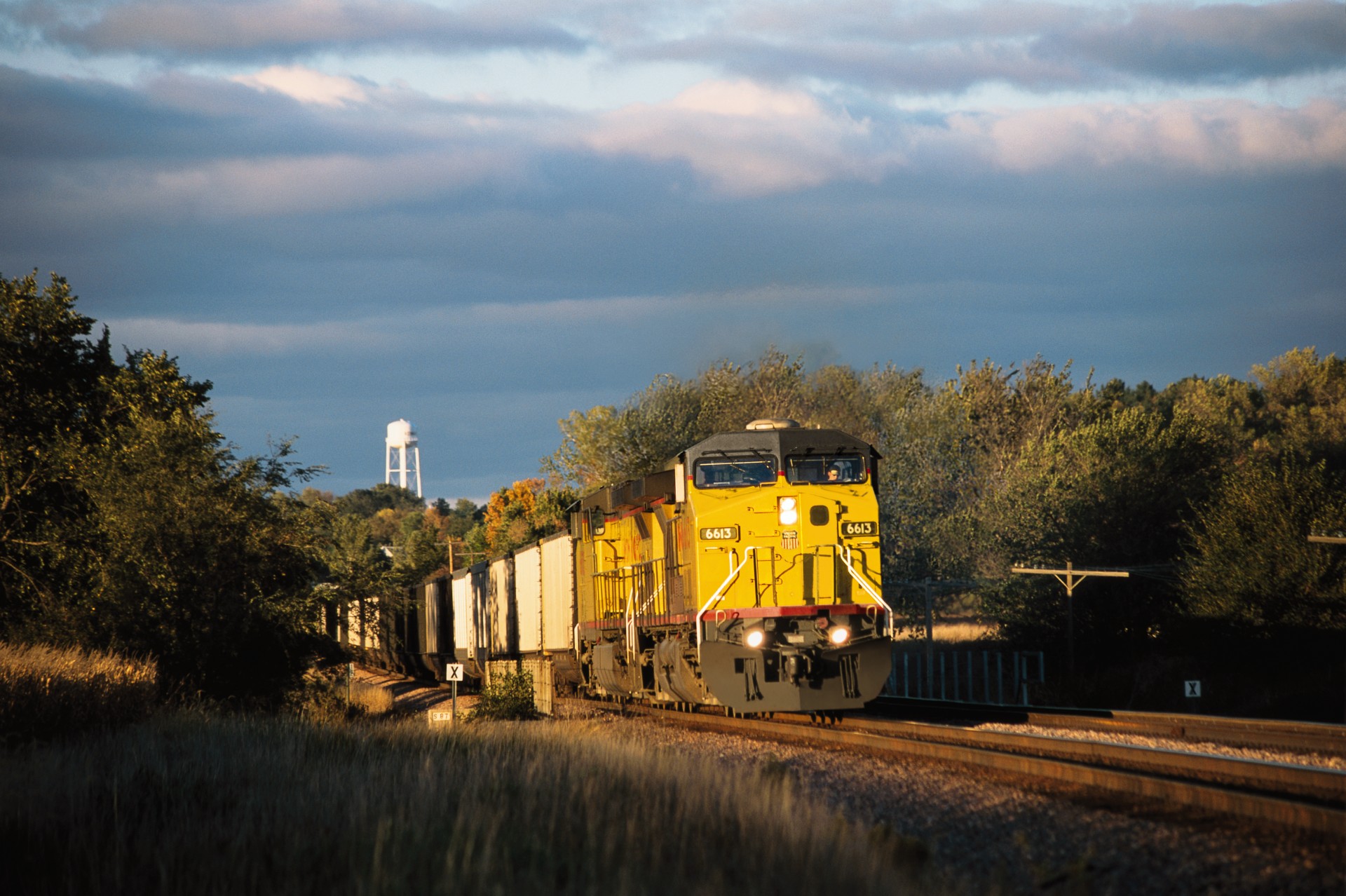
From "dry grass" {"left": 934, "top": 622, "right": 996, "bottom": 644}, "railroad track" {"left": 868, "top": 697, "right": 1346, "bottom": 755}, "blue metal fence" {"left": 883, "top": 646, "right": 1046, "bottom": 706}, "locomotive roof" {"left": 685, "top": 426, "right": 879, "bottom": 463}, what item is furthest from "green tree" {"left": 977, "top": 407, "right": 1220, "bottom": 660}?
"locomotive roof" {"left": 685, "top": 426, "right": 879, "bottom": 463}

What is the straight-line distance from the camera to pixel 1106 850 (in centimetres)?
A: 818

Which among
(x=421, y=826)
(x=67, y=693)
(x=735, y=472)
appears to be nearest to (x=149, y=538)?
(x=67, y=693)

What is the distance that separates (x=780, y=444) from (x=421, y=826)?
10.3 m

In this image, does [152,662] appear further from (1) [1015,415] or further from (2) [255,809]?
(1) [1015,415]

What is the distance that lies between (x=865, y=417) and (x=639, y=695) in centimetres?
4205

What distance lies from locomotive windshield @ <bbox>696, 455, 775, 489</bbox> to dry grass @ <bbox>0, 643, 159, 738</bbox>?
9.51 metres

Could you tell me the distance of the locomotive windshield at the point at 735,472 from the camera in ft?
57.4

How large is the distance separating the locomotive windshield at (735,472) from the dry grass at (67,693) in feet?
31.2

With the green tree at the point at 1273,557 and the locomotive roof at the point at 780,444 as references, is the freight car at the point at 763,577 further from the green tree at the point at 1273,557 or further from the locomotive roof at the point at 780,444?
the green tree at the point at 1273,557

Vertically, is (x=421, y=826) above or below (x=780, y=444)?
below

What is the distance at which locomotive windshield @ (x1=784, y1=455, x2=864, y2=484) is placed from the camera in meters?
17.6

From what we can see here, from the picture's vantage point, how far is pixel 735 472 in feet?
57.7

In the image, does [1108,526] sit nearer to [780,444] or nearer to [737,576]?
[780,444]

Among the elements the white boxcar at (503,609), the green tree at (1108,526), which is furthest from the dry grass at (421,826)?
the green tree at (1108,526)
